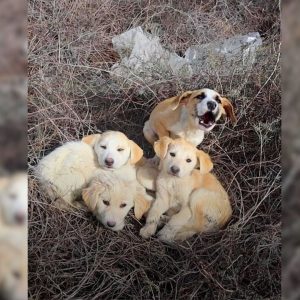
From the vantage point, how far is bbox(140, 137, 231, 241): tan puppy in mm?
1961

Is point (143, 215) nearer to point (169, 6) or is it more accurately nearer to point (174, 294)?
point (174, 294)

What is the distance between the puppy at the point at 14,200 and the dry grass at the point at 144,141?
0.03m

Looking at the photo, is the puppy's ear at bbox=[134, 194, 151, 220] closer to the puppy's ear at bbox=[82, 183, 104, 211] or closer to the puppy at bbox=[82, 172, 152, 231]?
the puppy at bbox=[82, 172, 152, 231]

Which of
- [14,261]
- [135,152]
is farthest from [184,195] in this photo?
[14,261]

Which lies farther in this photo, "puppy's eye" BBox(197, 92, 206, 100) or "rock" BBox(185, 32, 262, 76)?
"rock" BBox(185, 32, 262, 76)

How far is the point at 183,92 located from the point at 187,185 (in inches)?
12.0

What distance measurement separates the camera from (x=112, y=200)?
6.42 feet

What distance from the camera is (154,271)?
1.99 metres

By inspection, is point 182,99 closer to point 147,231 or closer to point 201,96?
point 201,96

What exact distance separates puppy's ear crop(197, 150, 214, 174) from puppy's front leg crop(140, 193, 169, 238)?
0.49 feet

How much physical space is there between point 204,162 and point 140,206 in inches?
9.9

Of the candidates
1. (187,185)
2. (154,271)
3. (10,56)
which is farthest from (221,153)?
(10,56)

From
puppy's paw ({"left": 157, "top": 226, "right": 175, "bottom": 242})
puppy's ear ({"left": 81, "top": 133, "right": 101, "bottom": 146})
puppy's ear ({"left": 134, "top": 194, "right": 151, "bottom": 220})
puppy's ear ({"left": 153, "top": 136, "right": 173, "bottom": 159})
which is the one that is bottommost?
puppy's paw ({"left": 157, "top": 226, "right": 175, "bottom": 242})

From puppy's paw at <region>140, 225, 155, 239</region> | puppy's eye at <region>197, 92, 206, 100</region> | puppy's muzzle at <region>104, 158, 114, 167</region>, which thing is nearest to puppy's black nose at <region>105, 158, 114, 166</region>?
puppy's muzzle at <region>104, 158, 114, 167</region>
